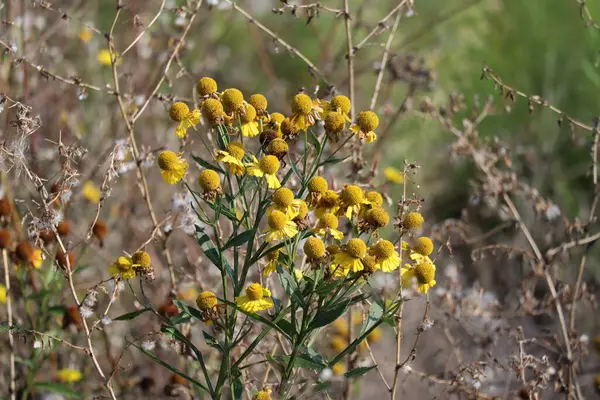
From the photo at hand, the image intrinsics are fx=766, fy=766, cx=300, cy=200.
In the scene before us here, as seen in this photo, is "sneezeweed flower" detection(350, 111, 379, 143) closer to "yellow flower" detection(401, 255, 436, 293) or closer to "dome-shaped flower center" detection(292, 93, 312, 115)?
"dome-shaped flower center" detection(292, 93, 312, 115)

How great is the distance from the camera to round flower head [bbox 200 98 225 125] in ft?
4.42

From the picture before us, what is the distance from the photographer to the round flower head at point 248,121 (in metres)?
1.40

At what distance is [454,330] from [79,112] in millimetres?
2103

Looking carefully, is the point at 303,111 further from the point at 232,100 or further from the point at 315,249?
the point at 315,249

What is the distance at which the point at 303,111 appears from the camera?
1399 millimetres

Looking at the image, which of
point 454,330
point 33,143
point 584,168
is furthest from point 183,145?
point 584,168

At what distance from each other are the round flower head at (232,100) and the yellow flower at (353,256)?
32 cm

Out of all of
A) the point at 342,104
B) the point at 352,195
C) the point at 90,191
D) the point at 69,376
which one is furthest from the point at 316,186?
the point at 90,191

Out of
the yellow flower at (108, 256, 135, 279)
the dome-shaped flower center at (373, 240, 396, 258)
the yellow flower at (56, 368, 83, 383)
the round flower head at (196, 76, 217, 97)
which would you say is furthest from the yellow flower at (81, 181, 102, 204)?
the dome-shaped flower center at (373, 240, 396, 258)

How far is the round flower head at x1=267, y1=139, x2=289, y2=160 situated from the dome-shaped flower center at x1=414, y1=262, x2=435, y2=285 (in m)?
0.32

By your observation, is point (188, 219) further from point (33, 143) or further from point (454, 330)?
point (454, 330)

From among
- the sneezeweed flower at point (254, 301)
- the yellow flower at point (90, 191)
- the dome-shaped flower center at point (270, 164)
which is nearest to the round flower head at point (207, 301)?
the sneezeweed flower at point (254, 301)

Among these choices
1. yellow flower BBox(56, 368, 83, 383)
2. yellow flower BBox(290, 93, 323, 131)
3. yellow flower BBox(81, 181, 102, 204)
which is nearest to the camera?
yellow flower BBox(290, 93, 323, 131)

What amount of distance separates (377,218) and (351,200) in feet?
0.24
